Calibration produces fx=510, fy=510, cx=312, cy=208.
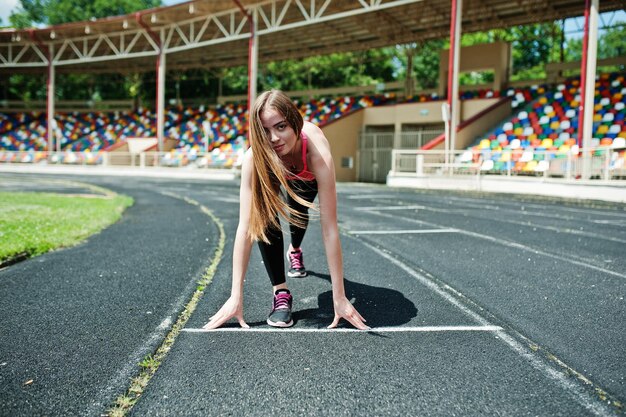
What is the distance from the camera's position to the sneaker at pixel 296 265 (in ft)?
15.6

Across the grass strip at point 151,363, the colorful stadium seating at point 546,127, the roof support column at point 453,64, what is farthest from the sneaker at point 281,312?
the roof support column at point 453,64

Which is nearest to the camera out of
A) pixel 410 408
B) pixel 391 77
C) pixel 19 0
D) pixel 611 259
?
pixel 410 408

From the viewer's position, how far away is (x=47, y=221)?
8242 millimetres

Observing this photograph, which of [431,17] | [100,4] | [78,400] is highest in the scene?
[100,4]

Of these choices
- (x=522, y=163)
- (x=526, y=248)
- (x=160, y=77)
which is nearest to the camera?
(x=526, y=248)

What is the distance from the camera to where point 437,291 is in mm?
4301

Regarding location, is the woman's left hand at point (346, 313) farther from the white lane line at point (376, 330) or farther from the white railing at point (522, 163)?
the white railing at point (522, 163)

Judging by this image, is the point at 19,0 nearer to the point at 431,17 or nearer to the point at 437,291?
the point at 431,17

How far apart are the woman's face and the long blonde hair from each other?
2 cm

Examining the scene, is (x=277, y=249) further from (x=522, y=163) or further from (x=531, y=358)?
(x=522, y=163)

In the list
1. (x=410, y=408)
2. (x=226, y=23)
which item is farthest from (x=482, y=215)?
(x=226, y=23)

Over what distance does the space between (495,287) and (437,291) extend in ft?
1.84

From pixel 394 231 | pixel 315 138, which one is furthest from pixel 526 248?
pixel 315 138

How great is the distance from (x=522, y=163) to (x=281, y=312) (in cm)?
1527
